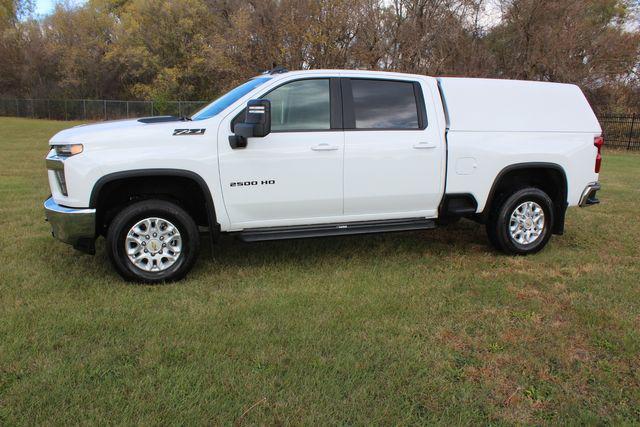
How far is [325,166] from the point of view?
15.6 ft

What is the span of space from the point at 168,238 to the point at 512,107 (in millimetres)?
3779

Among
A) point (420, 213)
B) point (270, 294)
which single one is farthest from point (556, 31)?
point (270, 294)

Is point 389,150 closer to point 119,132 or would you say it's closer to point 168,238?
point 168,238

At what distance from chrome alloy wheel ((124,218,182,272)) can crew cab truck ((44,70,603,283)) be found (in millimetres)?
12

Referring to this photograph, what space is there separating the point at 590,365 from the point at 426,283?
5.31 ft

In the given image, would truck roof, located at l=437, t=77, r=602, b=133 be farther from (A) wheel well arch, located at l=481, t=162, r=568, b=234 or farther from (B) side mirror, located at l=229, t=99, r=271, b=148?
(B) side mirror, located at l=229, t=99, r=271, b=148

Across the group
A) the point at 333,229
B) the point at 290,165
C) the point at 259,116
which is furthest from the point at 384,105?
the point at 259,116

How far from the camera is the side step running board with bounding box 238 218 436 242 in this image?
4.68m

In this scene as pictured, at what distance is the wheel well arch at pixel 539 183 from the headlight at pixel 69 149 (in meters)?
4.00

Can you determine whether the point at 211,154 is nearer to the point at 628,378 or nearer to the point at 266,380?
the point at 266,380

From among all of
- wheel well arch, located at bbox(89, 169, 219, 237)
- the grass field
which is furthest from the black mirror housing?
the grass field

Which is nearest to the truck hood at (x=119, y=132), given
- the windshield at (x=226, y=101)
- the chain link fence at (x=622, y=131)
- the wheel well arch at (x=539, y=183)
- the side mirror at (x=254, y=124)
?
the windshield at (x=226, y=101)

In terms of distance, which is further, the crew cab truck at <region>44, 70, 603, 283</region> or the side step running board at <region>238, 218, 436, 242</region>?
the side step running board at <region>238, 218, 436, 242</region>

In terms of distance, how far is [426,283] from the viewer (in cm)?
468
